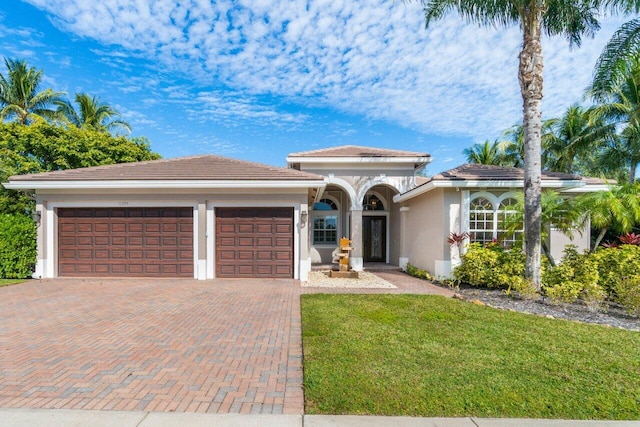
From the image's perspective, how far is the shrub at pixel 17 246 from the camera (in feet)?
34.3

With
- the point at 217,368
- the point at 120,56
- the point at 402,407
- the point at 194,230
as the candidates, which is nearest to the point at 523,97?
the point at 402,407

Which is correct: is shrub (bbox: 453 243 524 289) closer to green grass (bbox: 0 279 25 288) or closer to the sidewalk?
the sidewalk

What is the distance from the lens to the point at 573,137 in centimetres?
2031

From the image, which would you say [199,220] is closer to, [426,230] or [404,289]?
[404,289]

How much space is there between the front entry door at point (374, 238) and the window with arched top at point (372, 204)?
0.48 metres

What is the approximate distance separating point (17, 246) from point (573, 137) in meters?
29.0

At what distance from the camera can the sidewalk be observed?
2896 millimetres

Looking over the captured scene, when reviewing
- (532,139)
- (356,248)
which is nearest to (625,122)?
(532,139)

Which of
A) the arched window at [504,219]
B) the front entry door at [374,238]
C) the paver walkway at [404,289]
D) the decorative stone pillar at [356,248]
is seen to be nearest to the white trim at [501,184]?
the arched window at [504,219]

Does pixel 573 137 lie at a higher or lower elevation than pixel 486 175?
higher

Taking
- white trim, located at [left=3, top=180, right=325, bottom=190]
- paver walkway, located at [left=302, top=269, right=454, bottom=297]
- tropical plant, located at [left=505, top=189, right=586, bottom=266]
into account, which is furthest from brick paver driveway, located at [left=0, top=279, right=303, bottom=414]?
tropical plant, located at [left=505, top=189, right=586, bottom=266]

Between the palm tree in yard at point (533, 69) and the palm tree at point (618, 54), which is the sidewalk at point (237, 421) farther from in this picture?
the palm tree at point (618, 54)

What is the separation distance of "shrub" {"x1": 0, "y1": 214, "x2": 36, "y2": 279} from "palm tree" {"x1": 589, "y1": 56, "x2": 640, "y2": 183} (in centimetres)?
2580

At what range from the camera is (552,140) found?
21.3m
